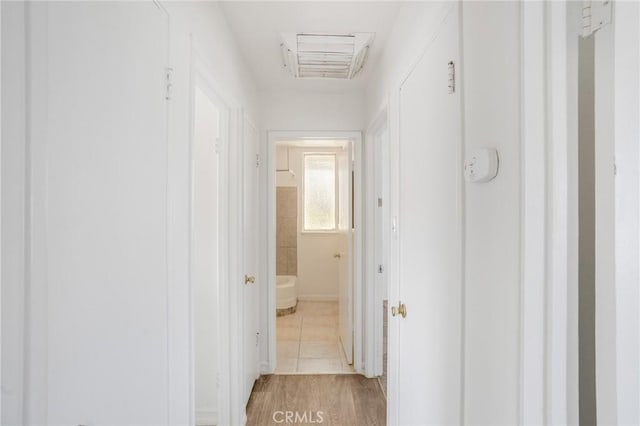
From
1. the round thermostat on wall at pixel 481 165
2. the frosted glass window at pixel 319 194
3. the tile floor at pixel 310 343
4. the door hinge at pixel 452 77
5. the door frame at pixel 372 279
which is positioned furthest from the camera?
the frosted glass window at pixel 319 194

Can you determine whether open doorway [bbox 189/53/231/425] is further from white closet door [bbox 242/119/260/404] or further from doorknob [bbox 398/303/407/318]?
doorknob [bbox 398/303/407/318]

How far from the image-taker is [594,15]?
0.66m

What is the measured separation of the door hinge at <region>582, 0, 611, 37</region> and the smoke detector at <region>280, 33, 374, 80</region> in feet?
4.51

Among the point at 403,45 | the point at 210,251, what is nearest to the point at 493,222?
the point at 403,45

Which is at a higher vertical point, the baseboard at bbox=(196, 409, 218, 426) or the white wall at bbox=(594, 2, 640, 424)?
the white wall at bbox=(594, 2, 640, 424)

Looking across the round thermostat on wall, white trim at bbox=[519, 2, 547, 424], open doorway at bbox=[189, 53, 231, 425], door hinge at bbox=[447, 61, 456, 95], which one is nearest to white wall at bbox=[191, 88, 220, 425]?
open doorway at bbox=[189, 53, 231, 425]

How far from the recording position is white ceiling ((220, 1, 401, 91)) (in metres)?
1.73

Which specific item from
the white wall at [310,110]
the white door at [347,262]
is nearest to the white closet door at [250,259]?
the white wall at [310,110]

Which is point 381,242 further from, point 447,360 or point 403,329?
point 447,360

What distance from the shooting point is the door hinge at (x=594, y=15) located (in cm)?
64

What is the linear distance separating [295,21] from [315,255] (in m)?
3.91

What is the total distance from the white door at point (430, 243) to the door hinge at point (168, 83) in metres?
0.91

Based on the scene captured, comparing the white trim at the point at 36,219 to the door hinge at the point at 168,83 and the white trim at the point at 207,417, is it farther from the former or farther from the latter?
the white trim at the point at 207,417

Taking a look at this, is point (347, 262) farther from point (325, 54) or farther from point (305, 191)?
point (305, 191)
